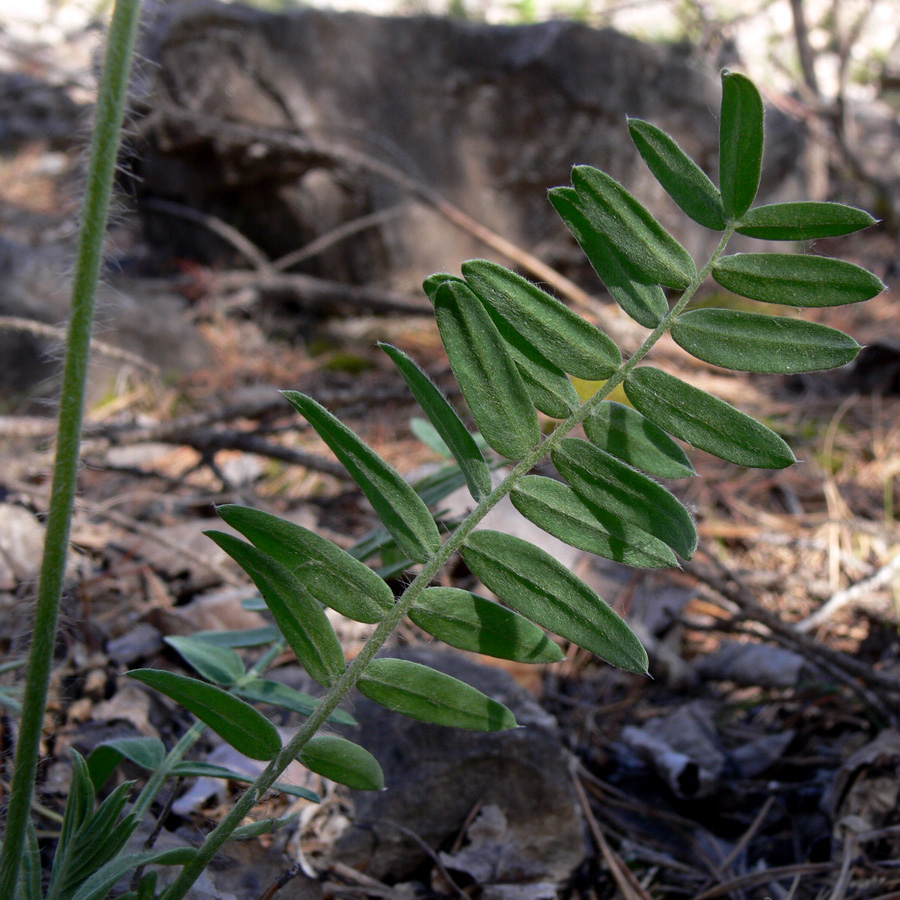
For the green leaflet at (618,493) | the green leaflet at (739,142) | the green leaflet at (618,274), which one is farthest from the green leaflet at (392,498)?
the green leaflet at (739,142)

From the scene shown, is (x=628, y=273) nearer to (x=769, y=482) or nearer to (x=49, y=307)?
(x=769, y=482)

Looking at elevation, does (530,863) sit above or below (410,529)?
below

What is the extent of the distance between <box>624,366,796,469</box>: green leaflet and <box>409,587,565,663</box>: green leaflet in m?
0.21

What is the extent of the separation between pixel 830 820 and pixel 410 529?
905 mm

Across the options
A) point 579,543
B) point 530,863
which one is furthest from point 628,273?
point 530,863

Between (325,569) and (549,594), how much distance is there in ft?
0.62

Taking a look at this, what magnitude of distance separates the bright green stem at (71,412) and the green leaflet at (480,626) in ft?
0.94

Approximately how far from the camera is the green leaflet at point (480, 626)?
62cm

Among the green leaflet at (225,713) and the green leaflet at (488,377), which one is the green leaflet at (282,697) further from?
the green leaflet at (488,377)

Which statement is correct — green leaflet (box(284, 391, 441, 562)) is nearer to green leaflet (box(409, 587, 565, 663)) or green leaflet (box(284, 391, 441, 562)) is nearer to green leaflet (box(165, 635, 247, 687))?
green leaflet (box(409, 587, 565, 663))

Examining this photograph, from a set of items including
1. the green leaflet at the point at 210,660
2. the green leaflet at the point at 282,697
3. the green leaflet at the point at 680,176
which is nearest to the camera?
the green leaflet at the point at 680,176

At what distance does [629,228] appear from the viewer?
623 mm

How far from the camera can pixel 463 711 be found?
621 mm

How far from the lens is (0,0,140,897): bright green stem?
1.64 feet
